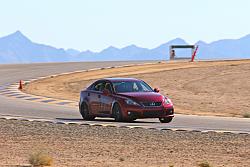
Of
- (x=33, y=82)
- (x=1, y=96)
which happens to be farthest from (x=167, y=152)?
(x=33, y=82)

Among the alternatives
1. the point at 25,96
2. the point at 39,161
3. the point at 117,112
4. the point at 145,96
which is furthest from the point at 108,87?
the point at 25,96

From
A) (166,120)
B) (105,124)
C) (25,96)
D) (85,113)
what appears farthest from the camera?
(25,96)

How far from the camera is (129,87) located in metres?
23.7

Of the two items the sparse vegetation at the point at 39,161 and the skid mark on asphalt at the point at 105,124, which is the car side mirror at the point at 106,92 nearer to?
the skid mark on asphalt at the point at 105,124

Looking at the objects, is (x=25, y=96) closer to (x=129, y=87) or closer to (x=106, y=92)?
(x=106, y=92)

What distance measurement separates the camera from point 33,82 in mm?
48312

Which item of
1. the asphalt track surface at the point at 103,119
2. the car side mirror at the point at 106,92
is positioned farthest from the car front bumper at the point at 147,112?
the car side mirror at the point at 106,92

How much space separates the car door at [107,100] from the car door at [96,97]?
216 mm

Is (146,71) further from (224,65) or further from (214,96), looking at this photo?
(214,96)

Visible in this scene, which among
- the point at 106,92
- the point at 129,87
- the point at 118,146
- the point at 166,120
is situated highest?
the point at 129,87

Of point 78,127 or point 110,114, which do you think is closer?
point 78,127

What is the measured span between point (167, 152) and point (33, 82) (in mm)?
32831

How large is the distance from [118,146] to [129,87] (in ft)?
21.1

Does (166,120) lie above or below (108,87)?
below
